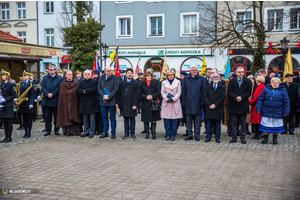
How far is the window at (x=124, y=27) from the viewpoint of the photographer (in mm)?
31906

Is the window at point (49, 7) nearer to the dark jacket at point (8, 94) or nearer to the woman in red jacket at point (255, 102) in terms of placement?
the dark jacket at point (8, 94)

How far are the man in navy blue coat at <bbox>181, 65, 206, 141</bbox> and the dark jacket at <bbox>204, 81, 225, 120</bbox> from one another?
29 centimetres

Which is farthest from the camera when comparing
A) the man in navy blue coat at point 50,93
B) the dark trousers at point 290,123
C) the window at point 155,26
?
the window at point 155,26

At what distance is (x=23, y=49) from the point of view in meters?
15.0

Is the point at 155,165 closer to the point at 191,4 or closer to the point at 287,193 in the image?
the point at 287,193

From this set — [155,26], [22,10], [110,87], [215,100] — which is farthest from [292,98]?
[22,10]

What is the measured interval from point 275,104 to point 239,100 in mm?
1010

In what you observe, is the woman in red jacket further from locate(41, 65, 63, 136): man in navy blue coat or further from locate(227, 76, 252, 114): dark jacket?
locate(41, 65, 63, 136): man in navy blue coat

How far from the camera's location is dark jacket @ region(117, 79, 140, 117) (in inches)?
409

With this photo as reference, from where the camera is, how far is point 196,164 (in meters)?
7.14

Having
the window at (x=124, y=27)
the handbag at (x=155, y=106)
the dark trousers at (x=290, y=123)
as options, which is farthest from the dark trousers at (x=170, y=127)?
the window at (x=124, y=27)

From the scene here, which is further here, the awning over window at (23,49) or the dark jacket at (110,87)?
the awning over window at (23,49)

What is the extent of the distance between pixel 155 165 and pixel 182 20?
24.9m

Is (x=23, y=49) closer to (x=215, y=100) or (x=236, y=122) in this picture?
(x=215, y=100)
